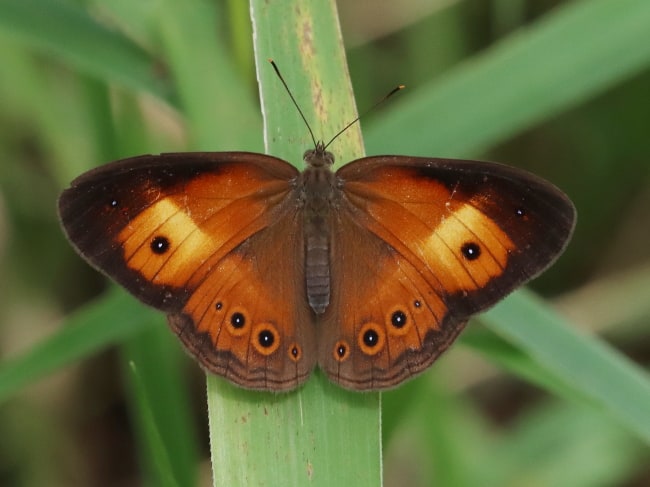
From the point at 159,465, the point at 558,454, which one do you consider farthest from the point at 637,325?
the point at 159,465

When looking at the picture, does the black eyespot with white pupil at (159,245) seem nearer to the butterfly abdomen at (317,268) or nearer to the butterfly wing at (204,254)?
the butterfly wing at (204,254)

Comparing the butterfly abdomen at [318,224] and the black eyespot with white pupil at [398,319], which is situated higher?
the butterfly abdomen at [318,224]

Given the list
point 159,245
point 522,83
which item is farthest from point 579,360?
point 159,245

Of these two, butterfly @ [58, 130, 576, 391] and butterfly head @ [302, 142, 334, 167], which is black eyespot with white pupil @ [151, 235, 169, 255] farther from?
A: butterfly head @ [302, 142, 334, 167]

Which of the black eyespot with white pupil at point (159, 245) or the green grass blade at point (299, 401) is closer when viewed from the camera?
the green grass blade at point (299, 401)

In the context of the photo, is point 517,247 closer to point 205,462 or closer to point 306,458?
point 306,458

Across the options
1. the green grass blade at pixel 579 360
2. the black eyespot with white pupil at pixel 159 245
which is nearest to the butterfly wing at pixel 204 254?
the black eyespot with white pupil at pixel 159 245
